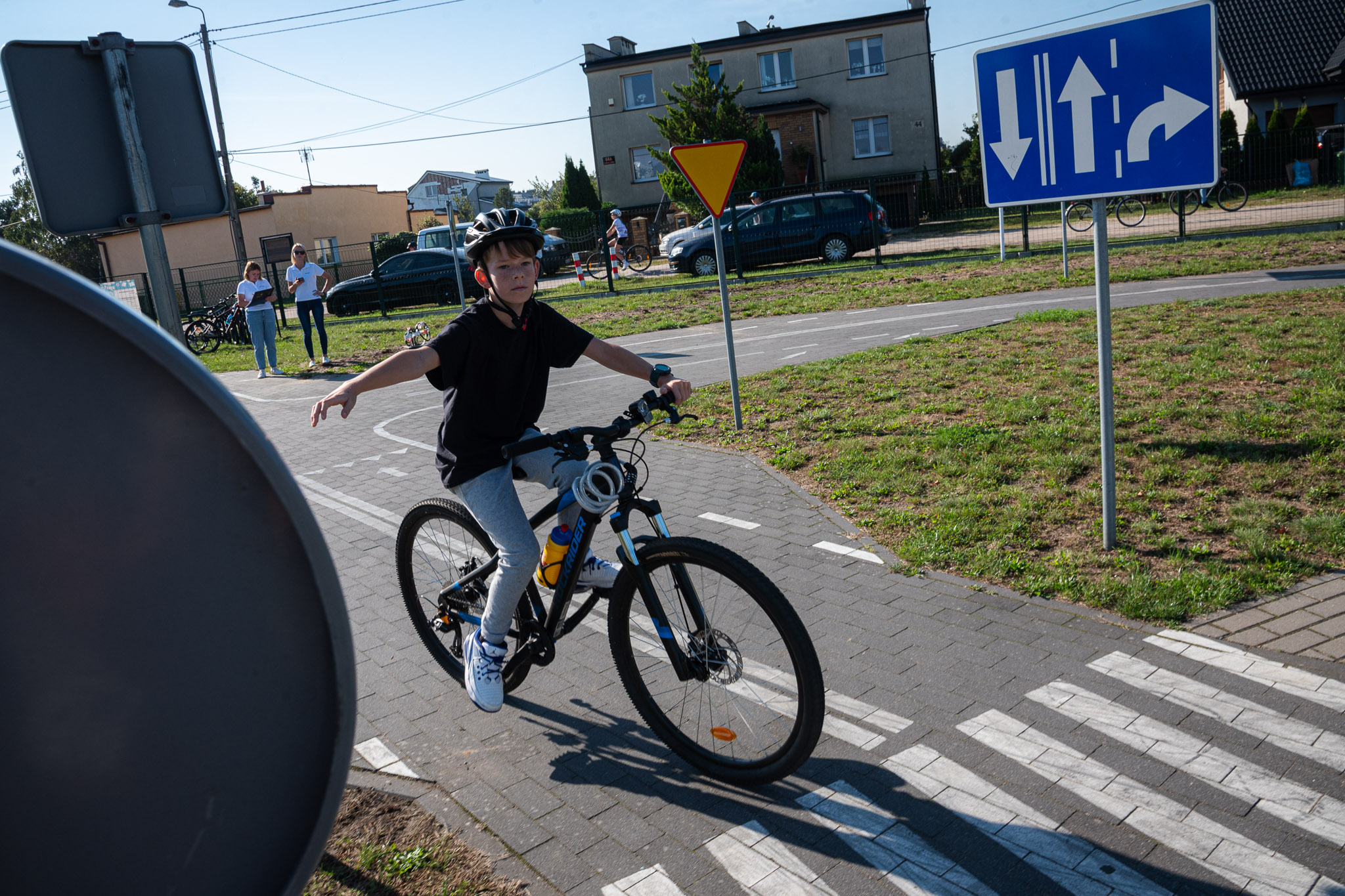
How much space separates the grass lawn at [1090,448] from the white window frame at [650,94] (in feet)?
117

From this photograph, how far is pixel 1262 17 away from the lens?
39.7m

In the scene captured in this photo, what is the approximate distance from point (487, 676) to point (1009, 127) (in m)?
3.74

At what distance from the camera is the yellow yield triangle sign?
8117mm

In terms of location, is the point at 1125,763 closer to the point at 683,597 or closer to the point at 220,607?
the point at 683,597

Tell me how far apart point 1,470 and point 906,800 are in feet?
8.70

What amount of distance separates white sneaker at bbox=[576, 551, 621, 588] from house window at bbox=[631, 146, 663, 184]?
4187 centimetres

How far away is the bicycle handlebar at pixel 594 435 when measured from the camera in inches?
127

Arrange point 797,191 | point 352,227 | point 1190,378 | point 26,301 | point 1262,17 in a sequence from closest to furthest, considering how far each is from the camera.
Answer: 1. point 26,301
2. point 1190,378
3. point 797,191
4. point 1262,17
5. point 352,227

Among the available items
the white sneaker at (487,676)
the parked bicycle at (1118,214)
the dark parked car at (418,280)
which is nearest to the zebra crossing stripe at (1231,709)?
the white sneaker at (487,676)

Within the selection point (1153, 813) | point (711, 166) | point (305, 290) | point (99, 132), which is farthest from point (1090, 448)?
point (305, 290)

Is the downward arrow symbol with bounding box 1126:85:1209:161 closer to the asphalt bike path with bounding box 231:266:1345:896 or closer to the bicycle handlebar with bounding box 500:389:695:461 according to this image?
the asphalt bike path with bounding box 231:266:1345:896

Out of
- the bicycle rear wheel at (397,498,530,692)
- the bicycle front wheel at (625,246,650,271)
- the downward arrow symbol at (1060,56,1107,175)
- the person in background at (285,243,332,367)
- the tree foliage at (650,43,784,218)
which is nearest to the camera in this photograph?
the bicycle rear wheel at (397,498,530,692)

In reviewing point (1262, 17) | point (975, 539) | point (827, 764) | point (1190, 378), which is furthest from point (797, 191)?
point (827, 764)

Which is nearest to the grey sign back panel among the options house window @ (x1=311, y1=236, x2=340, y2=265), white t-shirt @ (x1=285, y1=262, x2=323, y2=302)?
white t-shirt @ (x1=285, y1=262, x2=323, y2=302)
